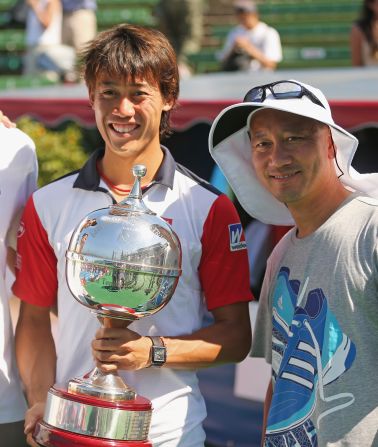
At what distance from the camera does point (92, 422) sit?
8.20ft

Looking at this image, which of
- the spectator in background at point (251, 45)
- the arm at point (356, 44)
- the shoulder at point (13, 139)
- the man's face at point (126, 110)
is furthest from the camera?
the spectator in background at point (251, 45)

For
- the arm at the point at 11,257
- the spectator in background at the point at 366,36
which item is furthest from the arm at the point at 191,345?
the spectator in background at the point at 366,36

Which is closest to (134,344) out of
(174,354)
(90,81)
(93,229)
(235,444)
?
(174,354)

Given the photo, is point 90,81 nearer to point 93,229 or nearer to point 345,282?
point 93,229

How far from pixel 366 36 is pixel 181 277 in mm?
5707

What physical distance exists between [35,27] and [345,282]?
377 inches

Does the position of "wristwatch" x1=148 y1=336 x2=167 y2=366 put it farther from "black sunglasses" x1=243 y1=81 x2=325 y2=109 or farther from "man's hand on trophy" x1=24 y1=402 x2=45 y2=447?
"black sunglasses" x1=243 y1=81 x2=325 y2=109

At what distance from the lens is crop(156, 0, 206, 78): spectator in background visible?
1199 cm

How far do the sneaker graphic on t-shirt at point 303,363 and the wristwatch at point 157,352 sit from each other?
31 cm

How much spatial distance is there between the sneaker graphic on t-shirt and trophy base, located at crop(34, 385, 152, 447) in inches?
14.2

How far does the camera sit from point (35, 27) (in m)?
11.4

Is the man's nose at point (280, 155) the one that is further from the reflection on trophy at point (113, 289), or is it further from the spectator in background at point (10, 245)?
the spectator in background at point (10, 245)

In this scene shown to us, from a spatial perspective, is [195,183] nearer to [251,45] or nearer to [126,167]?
A: [126,167]

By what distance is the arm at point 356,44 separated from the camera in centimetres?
806
